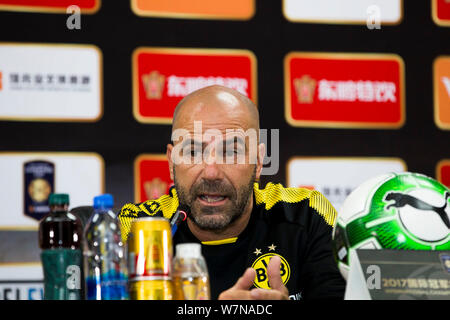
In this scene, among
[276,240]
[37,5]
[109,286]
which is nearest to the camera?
[109,286]

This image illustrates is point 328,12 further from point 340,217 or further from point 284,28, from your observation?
point 340,217

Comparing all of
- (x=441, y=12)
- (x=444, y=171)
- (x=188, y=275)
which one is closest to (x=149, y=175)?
(x=444, y=171)

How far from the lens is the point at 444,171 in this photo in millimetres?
2682

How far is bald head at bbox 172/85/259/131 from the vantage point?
1626 mm

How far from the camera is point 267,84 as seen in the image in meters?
2.61

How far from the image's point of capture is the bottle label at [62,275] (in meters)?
0.97

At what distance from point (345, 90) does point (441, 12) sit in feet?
1.71

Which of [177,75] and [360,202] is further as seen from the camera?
[177,75]

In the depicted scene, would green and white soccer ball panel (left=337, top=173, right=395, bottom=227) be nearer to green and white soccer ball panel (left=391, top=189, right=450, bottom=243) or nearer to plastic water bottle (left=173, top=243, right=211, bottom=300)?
green and white soccer ball panel (left=391, top=189, right=450, bottom=243)

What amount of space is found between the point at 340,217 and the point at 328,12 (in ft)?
5.84

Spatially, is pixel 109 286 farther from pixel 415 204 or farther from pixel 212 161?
pixel 212 161

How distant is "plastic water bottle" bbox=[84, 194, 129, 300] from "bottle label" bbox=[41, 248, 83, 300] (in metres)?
0.02

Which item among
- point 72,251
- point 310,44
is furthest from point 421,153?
point 72,251

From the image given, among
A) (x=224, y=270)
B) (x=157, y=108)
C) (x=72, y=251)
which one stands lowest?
(x=224, y=270)
